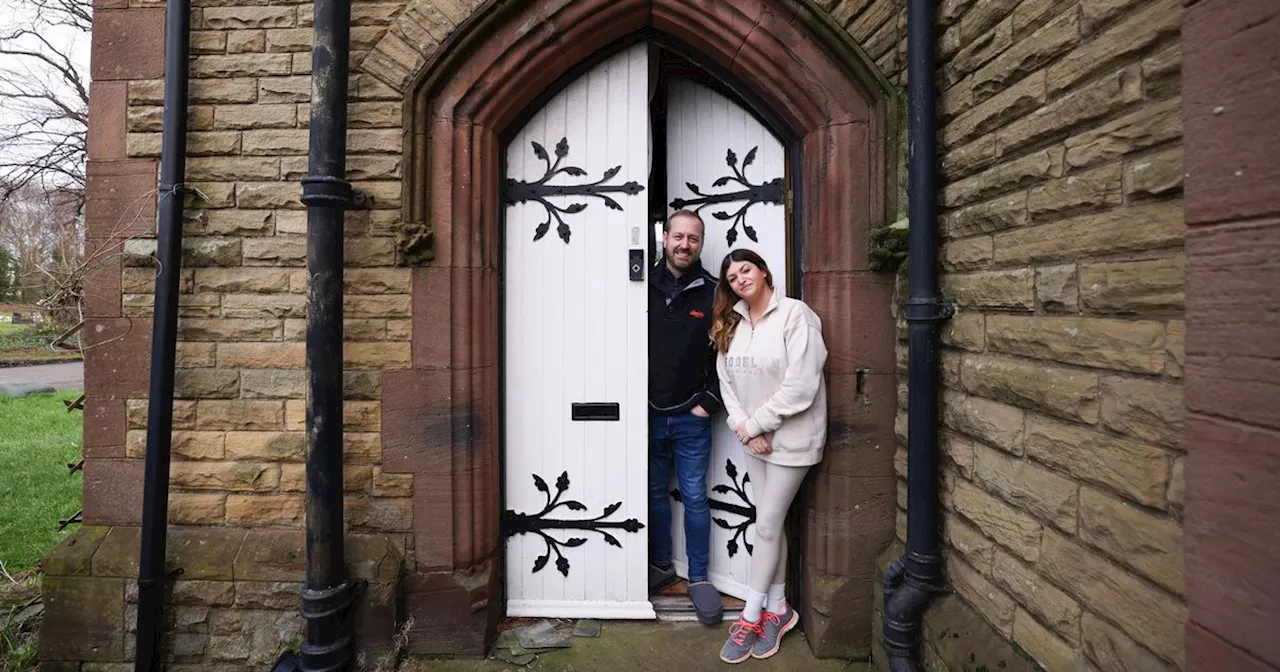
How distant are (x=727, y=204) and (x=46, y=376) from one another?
57.8ft

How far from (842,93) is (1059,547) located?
1912mm

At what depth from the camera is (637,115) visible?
2.84m

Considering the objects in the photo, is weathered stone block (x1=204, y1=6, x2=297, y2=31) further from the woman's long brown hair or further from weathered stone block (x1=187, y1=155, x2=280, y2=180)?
the woman's long brown hair

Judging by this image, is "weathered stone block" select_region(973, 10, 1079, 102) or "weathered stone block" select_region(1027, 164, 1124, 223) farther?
"weathered stone block" select_region(973, 10, 1079, 102)

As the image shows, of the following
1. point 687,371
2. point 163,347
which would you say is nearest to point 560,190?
point 687,371

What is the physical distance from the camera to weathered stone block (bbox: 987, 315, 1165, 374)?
1408 mm

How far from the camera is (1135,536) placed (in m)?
1.44

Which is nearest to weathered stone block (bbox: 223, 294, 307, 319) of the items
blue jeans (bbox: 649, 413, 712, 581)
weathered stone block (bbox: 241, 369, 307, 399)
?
weathered stone block (bbox: 241, 369, 307, 399)

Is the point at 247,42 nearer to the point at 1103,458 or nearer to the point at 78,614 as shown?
the point at 78,614

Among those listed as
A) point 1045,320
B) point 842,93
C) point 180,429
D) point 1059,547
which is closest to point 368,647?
point 180,429

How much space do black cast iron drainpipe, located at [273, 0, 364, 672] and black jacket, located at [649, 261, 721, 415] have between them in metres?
1.46

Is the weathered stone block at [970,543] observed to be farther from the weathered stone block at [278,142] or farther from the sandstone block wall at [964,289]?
the weathered stone block at [278,142]

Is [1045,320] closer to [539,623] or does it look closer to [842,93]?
[842,93]

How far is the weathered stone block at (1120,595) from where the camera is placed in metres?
1.36
